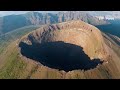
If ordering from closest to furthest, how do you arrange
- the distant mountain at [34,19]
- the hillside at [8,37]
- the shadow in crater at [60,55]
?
the shadow in crater at [60,55]
the hillside at [8,37]
the distant mountain at [34,19]

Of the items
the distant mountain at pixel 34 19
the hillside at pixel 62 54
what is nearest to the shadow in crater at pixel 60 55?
the hillside at pixel 62 54

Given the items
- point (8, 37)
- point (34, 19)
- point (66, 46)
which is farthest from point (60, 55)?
point (34, 19)

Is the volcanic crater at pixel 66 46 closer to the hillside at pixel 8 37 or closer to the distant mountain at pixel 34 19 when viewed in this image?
the hillside at pixel 8 37

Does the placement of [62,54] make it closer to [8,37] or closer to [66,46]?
[66,46]

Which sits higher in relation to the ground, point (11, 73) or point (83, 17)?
point (11, 73)

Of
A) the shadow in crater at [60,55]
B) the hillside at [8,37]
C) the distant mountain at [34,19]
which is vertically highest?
the shadow in crater at [60,55]
